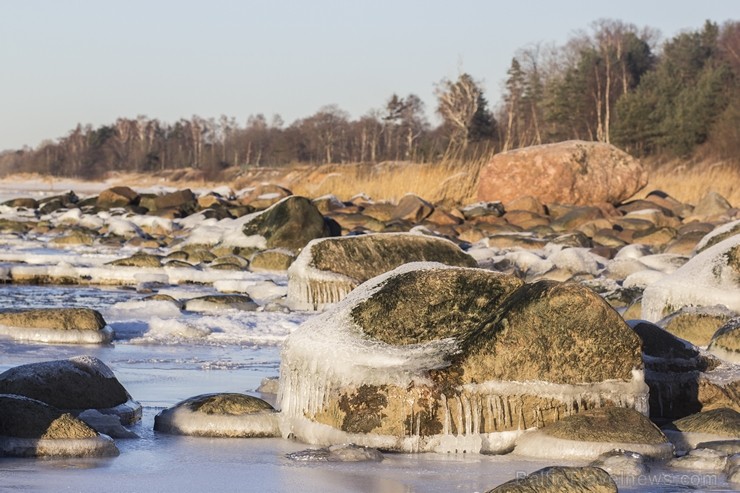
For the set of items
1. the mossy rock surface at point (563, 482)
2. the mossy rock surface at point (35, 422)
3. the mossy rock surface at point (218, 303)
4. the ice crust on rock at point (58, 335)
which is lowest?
the mossy rock surface at point (218, 303)

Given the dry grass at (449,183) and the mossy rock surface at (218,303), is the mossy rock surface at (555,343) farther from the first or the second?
the dry grass at (449,183)

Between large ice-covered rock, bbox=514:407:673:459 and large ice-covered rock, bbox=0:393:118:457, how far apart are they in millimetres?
1751

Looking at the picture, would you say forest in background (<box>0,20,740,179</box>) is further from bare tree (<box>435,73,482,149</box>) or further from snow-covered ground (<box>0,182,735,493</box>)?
snow-covered ground (<box>0,182,735,493</box>)

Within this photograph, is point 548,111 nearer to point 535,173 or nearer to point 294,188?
point 294,188

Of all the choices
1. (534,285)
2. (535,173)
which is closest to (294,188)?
(535,173)

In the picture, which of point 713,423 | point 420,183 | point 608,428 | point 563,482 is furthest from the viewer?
point 420,183

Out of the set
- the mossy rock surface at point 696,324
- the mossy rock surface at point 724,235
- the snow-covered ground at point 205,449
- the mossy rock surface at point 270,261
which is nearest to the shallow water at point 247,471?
the snow-covered ground at point 205,449

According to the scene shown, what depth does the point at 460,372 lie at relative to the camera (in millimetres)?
4887

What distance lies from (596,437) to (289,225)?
12.4m

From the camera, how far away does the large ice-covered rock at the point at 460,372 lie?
4832 millimetres

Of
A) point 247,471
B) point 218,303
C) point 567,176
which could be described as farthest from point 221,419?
point 567,176

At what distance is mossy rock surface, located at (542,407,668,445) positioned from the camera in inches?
183

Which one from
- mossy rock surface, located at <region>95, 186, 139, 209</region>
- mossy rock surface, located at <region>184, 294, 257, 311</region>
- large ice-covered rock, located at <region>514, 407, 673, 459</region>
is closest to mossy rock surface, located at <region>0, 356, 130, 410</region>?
large ice-covered rock, located at <region>514, 407, 673, 459</region>

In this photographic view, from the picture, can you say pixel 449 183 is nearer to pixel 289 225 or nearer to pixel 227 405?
pixel 289 225
